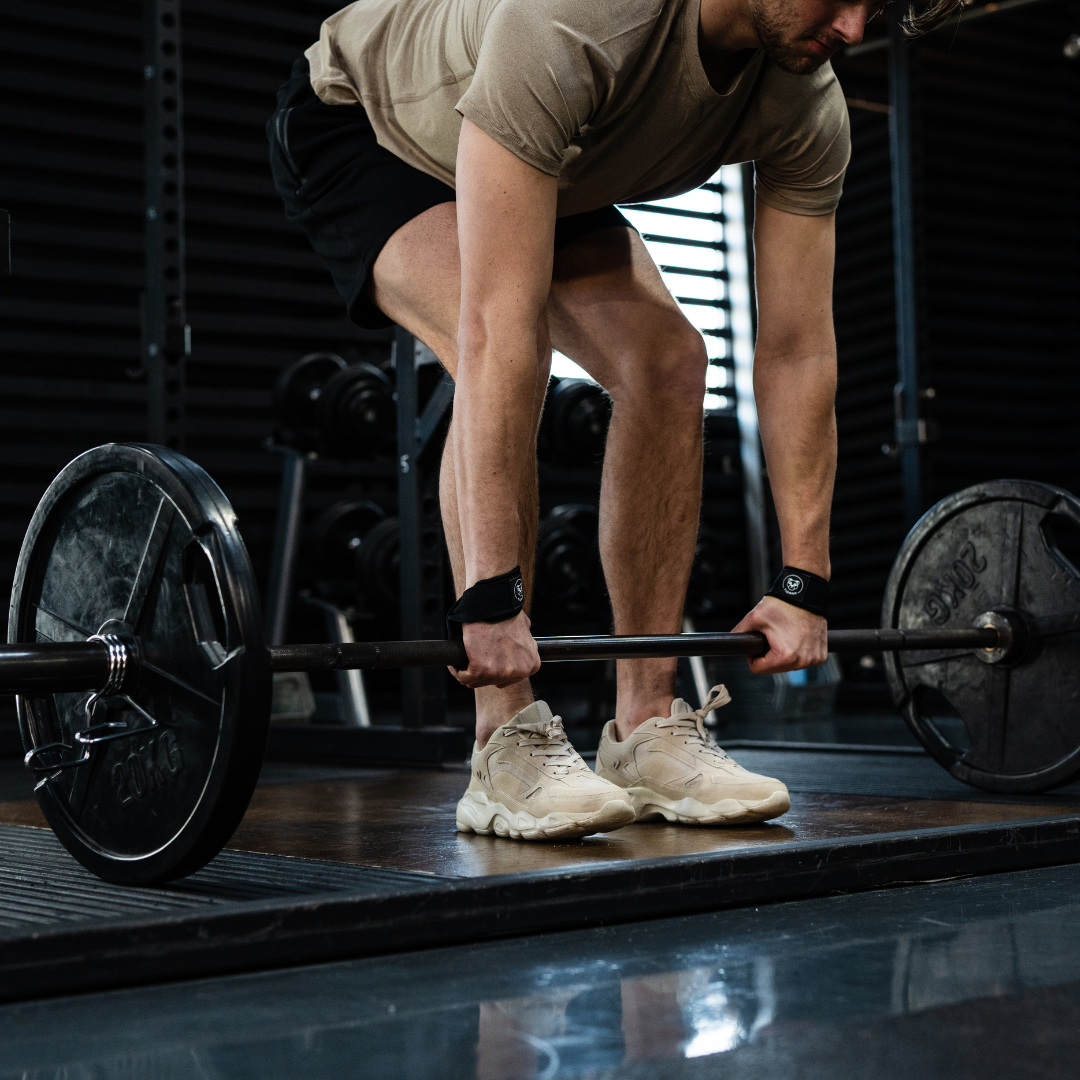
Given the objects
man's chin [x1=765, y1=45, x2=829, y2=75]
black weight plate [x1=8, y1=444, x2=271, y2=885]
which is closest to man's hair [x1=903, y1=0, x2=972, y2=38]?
man's chin [x1=765, y1=45, x2=829, y2=75]

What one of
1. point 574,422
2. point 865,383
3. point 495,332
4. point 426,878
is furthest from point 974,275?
point 426,878

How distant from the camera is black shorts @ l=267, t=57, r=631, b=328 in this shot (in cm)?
187

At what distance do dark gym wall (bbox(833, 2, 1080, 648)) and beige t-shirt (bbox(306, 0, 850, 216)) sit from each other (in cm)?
430

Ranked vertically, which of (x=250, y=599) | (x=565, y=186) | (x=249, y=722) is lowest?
(x=249, y=722)

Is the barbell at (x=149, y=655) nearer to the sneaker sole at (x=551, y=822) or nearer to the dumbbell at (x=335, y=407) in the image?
the sneaker sole at (x=551, y=822)

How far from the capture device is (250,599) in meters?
1.31

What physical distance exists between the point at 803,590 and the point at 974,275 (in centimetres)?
466

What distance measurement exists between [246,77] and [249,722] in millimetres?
4243

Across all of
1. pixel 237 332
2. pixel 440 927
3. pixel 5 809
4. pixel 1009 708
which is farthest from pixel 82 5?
pixel 440 927

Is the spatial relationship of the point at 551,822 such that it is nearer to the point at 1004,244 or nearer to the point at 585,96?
the point at 585,96

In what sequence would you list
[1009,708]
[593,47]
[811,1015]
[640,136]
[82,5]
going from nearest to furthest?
[811,1015], [593,47], [640,136], [1009,708], [82,5]

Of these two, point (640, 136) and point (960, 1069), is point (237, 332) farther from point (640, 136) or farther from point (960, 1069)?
point (960, 1069)

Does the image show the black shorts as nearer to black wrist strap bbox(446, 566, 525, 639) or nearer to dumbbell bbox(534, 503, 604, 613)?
black wrist strap bbox(446, 566, 525, 639)

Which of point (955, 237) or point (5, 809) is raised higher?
point (955, 237)
